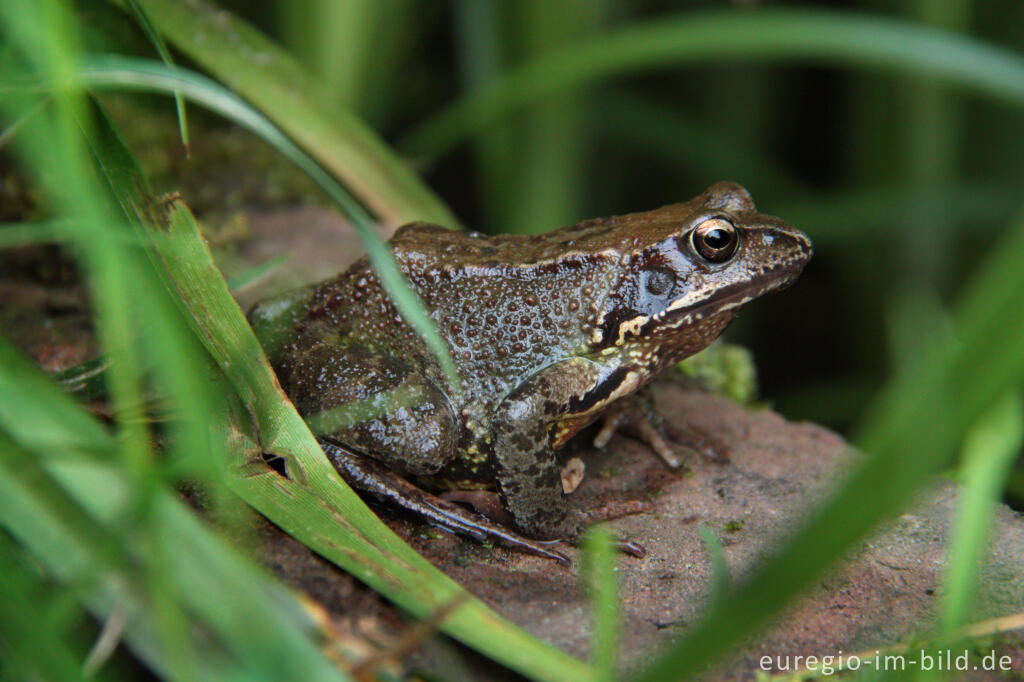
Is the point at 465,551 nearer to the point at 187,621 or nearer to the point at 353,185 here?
the point at 187,621

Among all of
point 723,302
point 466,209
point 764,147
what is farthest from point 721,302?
point 466,209

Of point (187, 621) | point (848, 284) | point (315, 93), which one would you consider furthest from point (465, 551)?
point (848, 284)

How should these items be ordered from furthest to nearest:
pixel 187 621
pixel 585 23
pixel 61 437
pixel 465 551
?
pixel 585 23, pixel 465 551, pixel 61 437, pixel 187 621

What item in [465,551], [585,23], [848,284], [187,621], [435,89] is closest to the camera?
[187,621]

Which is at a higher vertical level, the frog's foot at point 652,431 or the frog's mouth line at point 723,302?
the frog's mouth line at point 723,302

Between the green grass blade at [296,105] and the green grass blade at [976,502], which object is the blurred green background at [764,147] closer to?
the green grass blade at [296,105]

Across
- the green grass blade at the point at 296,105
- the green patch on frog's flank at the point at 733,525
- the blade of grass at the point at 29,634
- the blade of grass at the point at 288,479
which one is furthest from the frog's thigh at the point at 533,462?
the green grass blade at the point at 296,105
